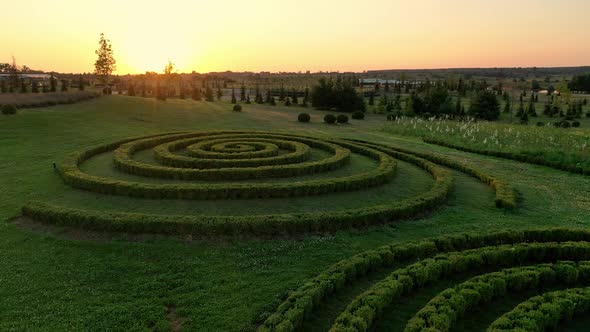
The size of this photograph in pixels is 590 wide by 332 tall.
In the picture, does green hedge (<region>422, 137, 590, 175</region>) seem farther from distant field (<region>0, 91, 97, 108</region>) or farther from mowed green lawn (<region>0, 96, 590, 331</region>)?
distant field (<region>0, 91, 97, 108</region>)

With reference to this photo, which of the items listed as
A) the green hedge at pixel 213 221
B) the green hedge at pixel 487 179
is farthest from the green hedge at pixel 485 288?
the green hedge at pixel 487 179

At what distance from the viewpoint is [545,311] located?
881 centimetres

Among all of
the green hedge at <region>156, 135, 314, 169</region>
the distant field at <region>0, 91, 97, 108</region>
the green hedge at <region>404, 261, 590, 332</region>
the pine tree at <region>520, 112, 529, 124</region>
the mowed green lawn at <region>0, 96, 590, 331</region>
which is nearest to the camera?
the green hedge at <region>404, 261, 590, 332</region>

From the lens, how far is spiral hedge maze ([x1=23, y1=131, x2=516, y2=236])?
42.1ft

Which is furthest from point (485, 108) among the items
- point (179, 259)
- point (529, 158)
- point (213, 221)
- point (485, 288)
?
point (179, 259)

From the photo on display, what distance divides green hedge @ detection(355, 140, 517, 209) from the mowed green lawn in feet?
1.24

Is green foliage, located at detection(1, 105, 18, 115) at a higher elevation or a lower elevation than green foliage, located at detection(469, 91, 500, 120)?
higher

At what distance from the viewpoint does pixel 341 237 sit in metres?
12.7

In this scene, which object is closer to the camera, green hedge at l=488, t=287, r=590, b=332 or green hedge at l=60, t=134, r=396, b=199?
green hedge at l=488, t=287, r=590, b=332

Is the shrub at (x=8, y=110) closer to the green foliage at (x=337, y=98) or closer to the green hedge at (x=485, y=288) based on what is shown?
the green hedge at (x=485, y=288)

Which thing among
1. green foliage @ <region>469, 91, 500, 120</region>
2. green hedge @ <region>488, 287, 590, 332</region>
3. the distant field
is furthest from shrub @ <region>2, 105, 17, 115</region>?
green foliage @ <region>469, 91, 500, 120</region>

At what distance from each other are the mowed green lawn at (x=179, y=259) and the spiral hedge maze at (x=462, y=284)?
0.47 m

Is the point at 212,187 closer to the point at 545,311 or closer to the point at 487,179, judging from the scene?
the point at 545,311

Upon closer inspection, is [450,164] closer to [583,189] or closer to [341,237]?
[583,189]
